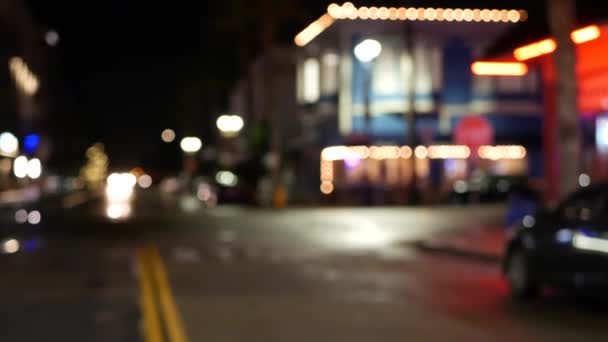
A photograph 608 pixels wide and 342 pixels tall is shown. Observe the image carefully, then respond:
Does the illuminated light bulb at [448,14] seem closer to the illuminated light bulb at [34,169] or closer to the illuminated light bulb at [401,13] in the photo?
the illuminated light bulb at [401,13]

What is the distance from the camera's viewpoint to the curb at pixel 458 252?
19623 mm

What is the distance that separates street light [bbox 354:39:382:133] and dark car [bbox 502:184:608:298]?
80.0 feet

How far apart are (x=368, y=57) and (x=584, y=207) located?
29.1 m

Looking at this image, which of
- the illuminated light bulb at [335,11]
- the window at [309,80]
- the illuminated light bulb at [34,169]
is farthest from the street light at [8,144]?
the illuminated light bulb at [335,11]

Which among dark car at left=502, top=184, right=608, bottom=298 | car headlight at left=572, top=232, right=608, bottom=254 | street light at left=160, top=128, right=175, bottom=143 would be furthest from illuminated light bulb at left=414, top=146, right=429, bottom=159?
street light at left=160, top=128, right=175, bottom=143

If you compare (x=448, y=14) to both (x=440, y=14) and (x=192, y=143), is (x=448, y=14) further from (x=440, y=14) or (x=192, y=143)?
(x=192, y=143)

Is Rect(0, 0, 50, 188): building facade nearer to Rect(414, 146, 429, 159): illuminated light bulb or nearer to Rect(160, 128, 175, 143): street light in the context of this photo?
Rect(160, 128, 175, 143): street light

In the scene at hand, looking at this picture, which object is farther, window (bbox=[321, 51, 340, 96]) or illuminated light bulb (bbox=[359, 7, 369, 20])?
window (bbox=[321, 51, 340, 96])

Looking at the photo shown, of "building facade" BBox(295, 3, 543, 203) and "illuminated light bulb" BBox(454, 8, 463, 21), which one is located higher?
"illuminated light bulb" BBox(454, 8, 463, 21)

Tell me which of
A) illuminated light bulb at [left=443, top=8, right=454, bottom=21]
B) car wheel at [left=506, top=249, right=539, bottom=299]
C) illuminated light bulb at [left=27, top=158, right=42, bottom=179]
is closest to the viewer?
car wheel at [left=506, top=249, right=539, bottom=299]

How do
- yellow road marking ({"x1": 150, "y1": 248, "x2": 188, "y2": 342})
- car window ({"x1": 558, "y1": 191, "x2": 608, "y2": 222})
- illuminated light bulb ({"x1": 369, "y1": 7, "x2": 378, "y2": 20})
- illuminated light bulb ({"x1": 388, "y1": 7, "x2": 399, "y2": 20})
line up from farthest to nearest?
1. illuminated light bulb ({"x1": 369, "y1": 7, "x2": 378, "y2": 20})
2. illuminated light bulb ({"x1": 388, "y1": 7, "x2": 399, "y2": 20})
3. car window ({"x1": 558, "y1": 191, "x2": 608, "y2": 222})
4. yellow road marking ({"x1": 150, "y1": 248, "x2": 188, "y2": 342})

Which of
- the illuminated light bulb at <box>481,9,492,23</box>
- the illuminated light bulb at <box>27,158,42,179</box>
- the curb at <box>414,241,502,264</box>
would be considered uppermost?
the illuminated light bulb at <box>481,9,492,23</box>

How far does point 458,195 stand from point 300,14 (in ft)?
40.6

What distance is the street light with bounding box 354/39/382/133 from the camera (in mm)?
38469
